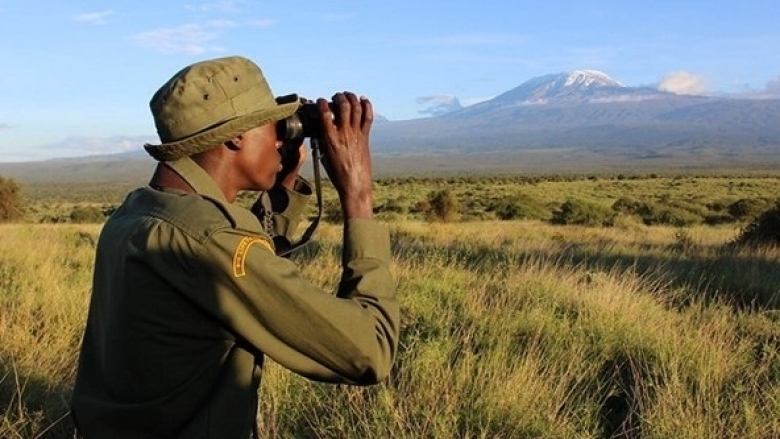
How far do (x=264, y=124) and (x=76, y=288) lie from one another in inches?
213

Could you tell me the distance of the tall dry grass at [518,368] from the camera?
394 cm

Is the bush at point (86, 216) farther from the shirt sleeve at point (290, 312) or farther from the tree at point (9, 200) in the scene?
the shirt sleeve at point (290, 312)

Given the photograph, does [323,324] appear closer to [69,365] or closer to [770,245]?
[69,365]

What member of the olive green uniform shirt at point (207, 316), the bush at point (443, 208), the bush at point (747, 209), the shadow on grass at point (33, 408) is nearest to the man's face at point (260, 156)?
the olive green uniform shirt at point (207, 316)

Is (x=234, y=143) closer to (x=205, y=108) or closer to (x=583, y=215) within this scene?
(x=205, y=108)

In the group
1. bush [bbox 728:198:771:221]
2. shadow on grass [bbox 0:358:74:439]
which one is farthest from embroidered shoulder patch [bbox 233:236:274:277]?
bush [bbox 728:198:771:221]

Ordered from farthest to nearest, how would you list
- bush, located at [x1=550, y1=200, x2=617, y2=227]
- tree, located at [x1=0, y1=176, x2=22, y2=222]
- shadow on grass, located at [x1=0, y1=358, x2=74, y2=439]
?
bush, located at [x1=550, y1=200, x2=617, y2=227]
tree, located at [x1=0, y1=176, x2=22, y2=222]
shadow on grass, located at [x1=0, y1=358, x2=74, y2=439]

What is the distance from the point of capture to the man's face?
1999 millimetres

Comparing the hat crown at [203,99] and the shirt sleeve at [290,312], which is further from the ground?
the hat crown at [203,99]

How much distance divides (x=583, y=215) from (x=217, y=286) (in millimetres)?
27700

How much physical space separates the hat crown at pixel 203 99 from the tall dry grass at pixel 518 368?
7.08ft

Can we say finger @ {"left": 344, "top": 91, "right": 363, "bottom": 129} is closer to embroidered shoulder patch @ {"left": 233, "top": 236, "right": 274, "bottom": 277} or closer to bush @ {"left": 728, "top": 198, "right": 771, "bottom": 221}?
embroidered shoulder patch @ {"left": 233, "top": 236, "right": 274, "bottom": 277}

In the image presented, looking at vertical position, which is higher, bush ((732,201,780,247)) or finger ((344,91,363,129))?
finger ((344,91,363,129))

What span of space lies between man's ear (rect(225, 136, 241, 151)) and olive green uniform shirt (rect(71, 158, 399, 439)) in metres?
0.09
